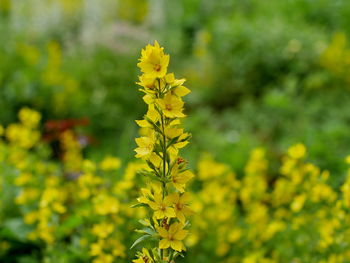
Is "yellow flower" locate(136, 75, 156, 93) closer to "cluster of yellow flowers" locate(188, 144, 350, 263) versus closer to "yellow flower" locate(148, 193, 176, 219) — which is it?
"yellow flower" locate(148, 193, 176, 219)

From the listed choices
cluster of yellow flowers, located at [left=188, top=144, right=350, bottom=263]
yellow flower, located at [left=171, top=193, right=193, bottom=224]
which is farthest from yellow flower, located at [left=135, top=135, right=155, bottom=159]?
cluster of yellow flowers, located at [left=188, top=144, right=350, bottom=263]

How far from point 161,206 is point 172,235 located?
8 centimetres

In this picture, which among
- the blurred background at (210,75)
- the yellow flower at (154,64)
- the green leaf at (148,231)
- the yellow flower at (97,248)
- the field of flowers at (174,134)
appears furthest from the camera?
the blurred background at (210,75)

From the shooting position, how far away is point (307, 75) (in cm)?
470

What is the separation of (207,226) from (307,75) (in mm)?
2710

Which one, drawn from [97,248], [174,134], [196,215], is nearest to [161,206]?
[174,134]

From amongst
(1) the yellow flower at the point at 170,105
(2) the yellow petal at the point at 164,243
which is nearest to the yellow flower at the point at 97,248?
(2) the yellow petal at the point at 164,243

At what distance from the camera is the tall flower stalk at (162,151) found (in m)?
1.13

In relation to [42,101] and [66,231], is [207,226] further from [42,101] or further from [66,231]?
[42,101]

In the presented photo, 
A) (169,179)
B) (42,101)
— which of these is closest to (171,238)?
(169,179)

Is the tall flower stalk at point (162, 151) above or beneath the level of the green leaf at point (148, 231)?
above

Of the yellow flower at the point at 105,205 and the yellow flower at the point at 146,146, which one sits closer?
the yellow flower at the point at 146,146

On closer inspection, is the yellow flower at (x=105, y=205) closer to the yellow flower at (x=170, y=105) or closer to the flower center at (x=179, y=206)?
the flower center at (x=179, y=206)

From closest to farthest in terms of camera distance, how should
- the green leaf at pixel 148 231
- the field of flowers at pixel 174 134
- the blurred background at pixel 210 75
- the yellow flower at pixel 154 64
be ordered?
the yellow flower at pixel 154 64
the green leaf at pixel 148 231
the field of flowers at pixel 174 134
the blurred background at pixel 210 75
